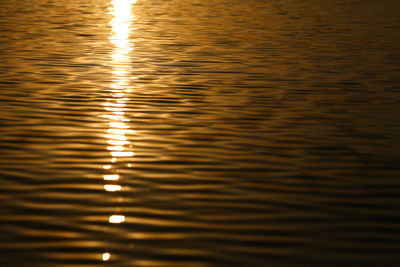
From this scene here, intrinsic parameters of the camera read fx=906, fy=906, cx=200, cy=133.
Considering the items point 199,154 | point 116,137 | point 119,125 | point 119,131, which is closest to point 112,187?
point 199,154

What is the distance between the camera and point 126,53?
21.0 m

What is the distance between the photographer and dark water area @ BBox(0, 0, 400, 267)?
7547 millimetres

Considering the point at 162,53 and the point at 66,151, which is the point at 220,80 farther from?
the point at 66,151

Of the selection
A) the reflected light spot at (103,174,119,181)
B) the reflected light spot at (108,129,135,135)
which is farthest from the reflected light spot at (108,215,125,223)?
the reflected light spot at (108,129,135,135)

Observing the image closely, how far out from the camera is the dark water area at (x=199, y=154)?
755 cm

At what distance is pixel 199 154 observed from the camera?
420 inches

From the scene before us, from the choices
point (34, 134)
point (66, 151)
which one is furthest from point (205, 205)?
point (34, 134)

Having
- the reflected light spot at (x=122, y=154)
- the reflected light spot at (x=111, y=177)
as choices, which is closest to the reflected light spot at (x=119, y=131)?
the reflected light spot at (x=122, y=154)

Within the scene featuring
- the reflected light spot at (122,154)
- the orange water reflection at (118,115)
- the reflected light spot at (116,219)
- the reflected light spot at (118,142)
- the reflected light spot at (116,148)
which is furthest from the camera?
the reflected light spot at (118,142)

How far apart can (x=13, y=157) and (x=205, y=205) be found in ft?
9.39

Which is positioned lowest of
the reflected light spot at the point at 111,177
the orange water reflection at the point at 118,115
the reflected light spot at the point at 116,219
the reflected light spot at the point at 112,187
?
the orange water reflection at the point at 118,115

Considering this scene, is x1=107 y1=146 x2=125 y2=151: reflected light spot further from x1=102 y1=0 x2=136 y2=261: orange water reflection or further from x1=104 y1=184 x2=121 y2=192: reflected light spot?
x1=104 y1=184 x2=121 y2=192: reflected light spot

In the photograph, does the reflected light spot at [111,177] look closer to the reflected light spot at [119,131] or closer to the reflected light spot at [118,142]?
the reflected light spot at [118,142]

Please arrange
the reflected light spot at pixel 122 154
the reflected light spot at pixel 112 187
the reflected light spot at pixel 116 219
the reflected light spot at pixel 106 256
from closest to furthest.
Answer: the reflected light spot at pixel 106 256 → the reflected light spot at pixel 116 219 → the reflected light spot at pixel 112 187 → the reflected light spot at pixel 122 154
